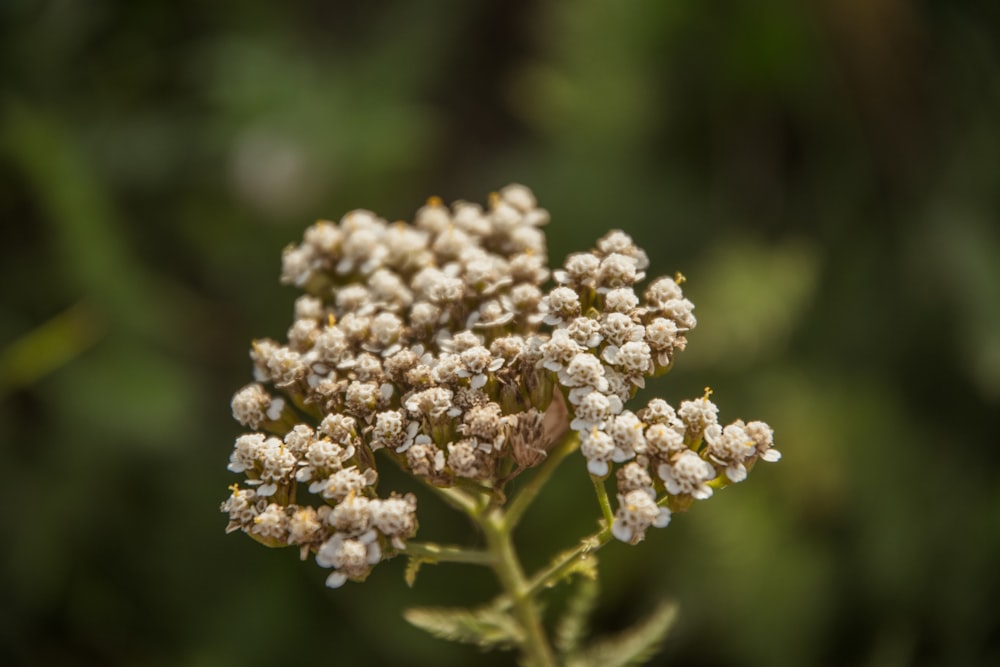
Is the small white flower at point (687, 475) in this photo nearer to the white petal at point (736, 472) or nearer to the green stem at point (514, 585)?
the white petal at point (736, 472)

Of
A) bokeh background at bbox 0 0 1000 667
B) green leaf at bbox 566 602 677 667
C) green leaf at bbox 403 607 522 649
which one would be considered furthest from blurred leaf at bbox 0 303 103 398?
green leaf at bbox 566 602 677 667

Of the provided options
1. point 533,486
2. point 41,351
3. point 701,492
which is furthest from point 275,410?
point 41,351

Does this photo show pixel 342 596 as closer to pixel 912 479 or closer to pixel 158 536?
pixel 158 536

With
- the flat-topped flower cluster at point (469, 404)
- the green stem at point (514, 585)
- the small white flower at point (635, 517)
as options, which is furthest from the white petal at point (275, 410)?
the small white flower at point (635, 517)

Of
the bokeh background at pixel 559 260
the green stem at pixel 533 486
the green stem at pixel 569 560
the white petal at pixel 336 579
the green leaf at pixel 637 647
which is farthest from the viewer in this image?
the bokeh background at pixel 559 260

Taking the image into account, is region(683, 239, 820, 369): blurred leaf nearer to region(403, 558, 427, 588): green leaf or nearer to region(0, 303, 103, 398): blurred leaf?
region(403, 558, 427, 588): green leaf

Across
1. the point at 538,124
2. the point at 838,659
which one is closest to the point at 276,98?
the point at 538,124

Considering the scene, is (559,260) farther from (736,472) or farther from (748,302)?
(736,472)
